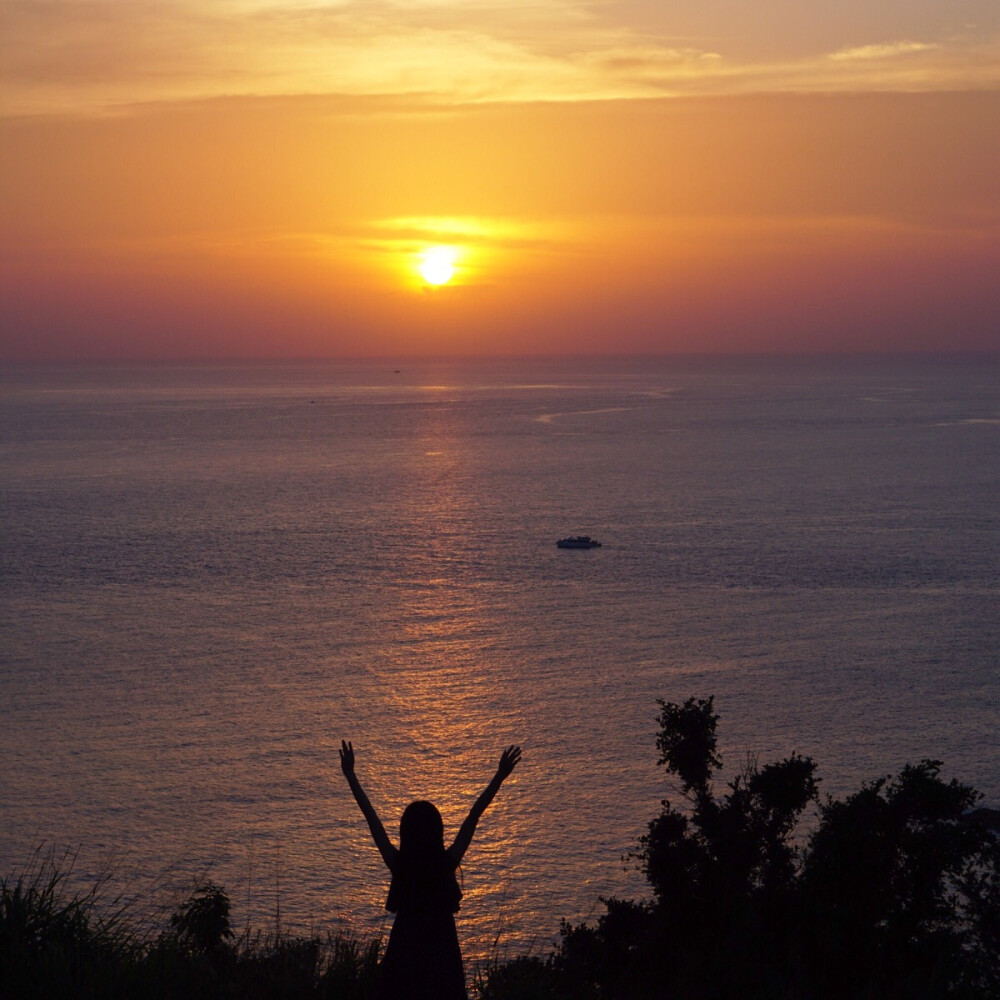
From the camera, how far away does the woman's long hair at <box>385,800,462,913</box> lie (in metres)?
8.84

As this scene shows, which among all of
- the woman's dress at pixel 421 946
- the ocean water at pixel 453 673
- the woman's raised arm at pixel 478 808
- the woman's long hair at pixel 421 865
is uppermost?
the ocean water at pixel 453 673

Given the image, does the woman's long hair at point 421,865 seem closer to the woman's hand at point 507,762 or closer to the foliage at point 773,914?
the woman's hand at point 507,762

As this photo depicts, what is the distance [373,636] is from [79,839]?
30818 mm

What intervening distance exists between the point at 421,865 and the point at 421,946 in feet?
2.12

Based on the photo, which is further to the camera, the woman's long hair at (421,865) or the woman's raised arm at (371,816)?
the woman's raised arm at (371,816)

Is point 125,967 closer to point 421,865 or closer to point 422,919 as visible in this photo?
point 422,919

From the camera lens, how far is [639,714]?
60.2m

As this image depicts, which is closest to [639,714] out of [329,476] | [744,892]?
[744,892]

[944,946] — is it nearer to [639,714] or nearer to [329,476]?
[639,714]

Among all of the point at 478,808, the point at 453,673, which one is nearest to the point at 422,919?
the point at 478,808

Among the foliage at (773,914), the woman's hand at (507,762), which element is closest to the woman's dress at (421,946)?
the woman's hand at (507,762)

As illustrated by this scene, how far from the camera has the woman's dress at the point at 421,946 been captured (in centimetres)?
884

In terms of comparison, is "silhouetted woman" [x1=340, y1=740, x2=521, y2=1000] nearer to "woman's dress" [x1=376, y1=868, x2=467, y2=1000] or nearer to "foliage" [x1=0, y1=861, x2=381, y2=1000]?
"woman's dress" [x1=376, y1=868, x2=467, y2=1000]

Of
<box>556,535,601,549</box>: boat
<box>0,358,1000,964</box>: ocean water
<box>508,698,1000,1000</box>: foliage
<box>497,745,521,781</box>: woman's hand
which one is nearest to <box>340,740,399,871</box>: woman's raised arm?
<box>497,745,521,781</box>: woman's hand
